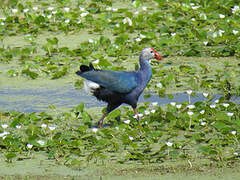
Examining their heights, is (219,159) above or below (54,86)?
above

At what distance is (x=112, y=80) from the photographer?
7500 mm

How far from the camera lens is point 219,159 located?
20.7ft

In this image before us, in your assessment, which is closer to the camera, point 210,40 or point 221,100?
point 221,100

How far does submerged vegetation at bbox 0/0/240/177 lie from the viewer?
6742 millimetres

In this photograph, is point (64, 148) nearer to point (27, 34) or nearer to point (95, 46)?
point (95, 46)

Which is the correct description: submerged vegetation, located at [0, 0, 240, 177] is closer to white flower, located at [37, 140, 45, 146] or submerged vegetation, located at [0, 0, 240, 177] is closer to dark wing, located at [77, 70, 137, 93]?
white flower, located at [37, 140, 45, 146]

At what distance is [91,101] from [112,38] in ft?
8.73

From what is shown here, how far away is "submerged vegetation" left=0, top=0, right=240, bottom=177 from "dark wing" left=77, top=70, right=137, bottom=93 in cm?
37

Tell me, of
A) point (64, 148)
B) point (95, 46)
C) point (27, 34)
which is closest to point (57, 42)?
point (95, 46)

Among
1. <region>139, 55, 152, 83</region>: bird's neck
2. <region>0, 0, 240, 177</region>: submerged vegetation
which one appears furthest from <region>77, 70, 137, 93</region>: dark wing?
<region>0, 0, 240, 177</region>: submerged vegetation

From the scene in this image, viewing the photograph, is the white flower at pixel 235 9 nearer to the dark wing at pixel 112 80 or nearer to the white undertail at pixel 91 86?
the dark wing at pixel 112 80

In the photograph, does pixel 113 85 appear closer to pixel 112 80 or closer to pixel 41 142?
pixel 112 80

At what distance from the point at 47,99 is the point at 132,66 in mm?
1677

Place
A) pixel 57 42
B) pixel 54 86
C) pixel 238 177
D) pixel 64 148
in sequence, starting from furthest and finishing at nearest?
pixel 57 42 < pixel 54 86 < pixel 64 148 < pixel 238 177
